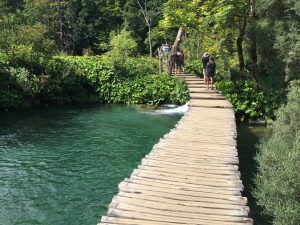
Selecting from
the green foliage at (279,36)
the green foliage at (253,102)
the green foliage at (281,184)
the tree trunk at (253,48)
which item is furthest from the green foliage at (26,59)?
the green foliage at (281,184)

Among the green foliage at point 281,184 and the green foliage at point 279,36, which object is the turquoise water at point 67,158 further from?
the green foliage at point 279,36

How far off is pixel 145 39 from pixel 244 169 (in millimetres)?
33863

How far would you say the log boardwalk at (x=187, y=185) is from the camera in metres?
6.89

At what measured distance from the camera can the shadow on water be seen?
9.95 metres

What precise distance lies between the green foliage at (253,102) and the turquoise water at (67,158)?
3.29m

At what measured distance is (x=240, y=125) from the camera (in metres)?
19.7

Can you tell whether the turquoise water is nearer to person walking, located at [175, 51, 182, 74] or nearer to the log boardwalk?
the log boardwalk

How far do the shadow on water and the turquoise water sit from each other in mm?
3591

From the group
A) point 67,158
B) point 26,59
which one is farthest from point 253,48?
point 26,59

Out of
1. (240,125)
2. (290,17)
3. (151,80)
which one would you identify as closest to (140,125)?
(240,125)

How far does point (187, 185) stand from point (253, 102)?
13006mm

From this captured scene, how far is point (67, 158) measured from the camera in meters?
14.6

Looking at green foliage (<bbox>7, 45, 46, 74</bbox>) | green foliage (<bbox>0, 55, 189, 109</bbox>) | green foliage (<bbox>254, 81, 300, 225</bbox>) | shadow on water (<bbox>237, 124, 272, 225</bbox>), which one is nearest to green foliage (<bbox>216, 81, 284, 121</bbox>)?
shadow on water (<bbox>237, 124, 272, 225</bbox>)

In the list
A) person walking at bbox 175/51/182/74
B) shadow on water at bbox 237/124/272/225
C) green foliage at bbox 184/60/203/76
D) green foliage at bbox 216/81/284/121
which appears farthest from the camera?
green foliage at bbox 184/60/203/76
